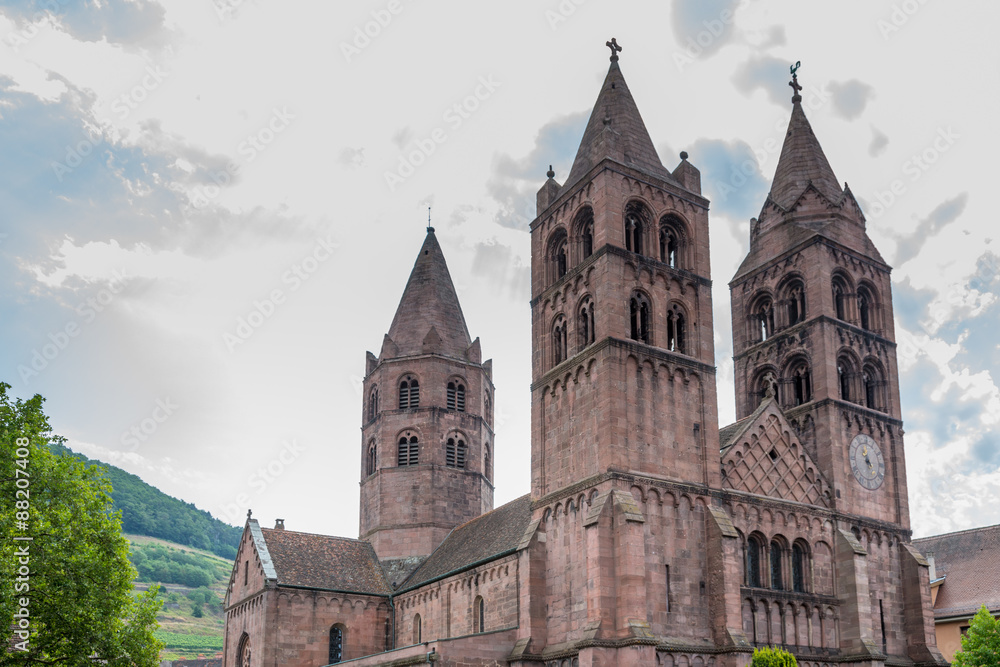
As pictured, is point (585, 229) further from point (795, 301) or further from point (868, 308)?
point (868, 308)

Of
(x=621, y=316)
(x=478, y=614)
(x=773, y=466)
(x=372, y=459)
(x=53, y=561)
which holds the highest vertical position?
(x=621, y=316)

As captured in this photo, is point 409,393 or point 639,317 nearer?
point 639,317

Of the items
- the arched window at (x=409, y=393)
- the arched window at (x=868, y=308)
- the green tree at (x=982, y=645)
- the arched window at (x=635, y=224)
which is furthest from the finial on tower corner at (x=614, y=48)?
the green tree at (x=982, y=645)

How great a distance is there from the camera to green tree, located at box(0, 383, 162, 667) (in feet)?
85.1

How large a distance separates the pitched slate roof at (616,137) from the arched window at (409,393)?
20329 mm

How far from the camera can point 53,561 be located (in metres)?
26.9

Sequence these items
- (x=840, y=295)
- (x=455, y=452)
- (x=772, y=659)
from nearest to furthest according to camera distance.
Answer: (x=772, y=659)
(x=840, y=295)
(x=455, y=452)

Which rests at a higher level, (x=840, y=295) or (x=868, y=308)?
(x=840, y=295)

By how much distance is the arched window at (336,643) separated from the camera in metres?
52.0

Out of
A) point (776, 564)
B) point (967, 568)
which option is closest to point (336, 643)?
point (776, 564)

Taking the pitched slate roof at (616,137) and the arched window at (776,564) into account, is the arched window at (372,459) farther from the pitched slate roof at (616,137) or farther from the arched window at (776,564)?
the arched window at (776,564)

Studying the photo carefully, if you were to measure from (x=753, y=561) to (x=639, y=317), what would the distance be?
36.4 ft

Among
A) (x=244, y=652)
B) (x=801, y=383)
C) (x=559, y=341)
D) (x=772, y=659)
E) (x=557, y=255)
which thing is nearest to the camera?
(x=772, y=659)

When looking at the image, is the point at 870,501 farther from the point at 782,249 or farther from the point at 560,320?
the point at 560,320
